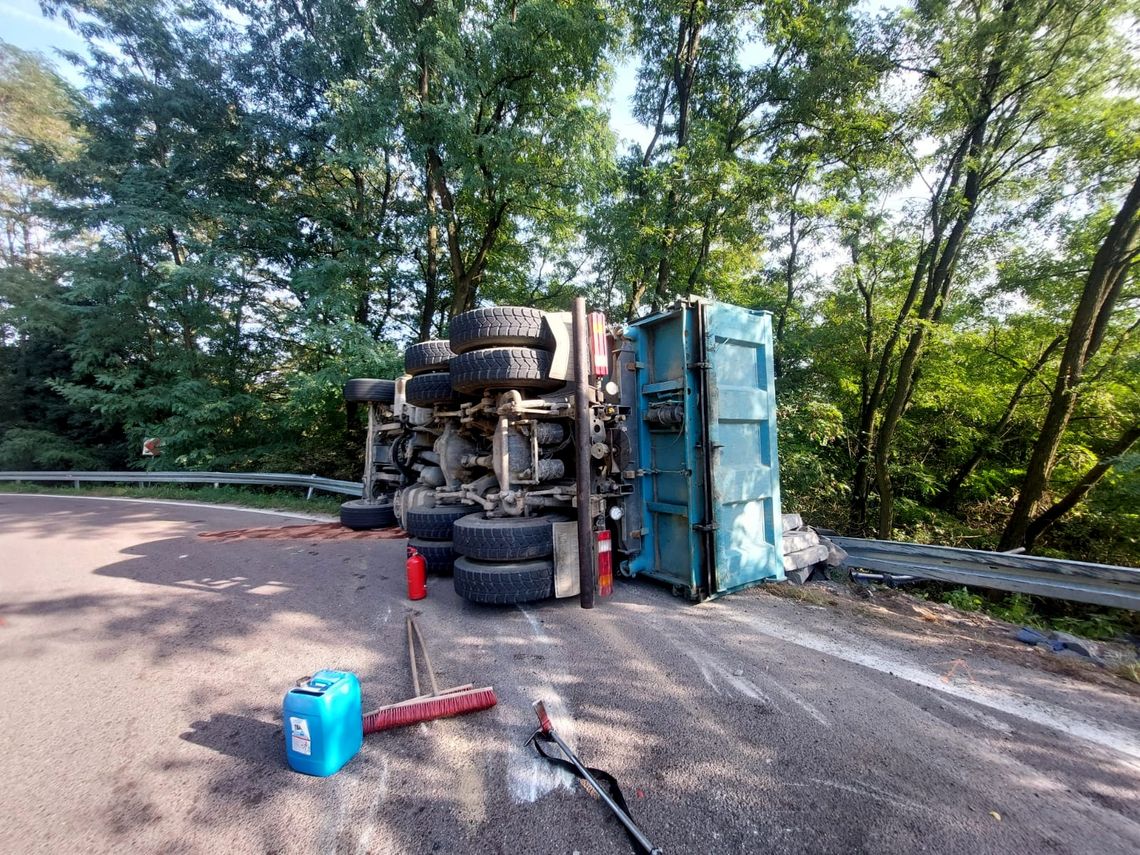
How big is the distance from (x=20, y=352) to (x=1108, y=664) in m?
25.7

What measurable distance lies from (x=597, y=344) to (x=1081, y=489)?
23.7 ft

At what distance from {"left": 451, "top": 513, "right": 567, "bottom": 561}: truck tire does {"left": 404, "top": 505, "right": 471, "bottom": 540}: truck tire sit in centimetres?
81

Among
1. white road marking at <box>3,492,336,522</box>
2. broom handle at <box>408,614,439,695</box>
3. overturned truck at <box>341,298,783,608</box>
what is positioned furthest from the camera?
white road marking at <box>3,492,336,522</box>

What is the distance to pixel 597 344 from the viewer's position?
3812mm

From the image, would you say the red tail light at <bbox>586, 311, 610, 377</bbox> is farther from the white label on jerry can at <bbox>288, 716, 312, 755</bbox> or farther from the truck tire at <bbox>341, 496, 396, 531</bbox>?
the truck tire at <bbox>341, 496, 396, 531</bbox>

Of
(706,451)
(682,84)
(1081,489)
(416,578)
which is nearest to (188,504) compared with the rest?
(416,578)

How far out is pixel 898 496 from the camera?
365 inches

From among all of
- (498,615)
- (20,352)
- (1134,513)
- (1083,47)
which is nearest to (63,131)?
(20,352)

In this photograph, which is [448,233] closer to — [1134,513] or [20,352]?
[1134,513]

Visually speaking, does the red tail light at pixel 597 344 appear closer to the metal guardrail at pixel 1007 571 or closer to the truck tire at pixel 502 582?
the truck tire at pixel 502 582

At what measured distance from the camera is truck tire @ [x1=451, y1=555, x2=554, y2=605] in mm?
3449

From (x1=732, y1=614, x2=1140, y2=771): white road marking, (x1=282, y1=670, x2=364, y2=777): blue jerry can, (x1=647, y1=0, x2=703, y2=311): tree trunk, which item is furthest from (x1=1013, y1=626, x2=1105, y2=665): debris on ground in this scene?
(x1=647, y1=0, x2=703, y2=311): tree trunk

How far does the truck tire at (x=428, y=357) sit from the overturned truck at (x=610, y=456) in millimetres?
877

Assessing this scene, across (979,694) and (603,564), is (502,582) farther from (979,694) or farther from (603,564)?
(979,694)
